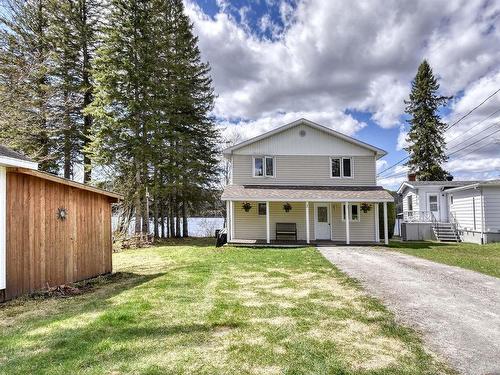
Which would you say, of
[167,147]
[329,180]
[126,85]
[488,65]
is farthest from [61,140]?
[488,65]

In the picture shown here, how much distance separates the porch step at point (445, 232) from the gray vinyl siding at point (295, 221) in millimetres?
5933

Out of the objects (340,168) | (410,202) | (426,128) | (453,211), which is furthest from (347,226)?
(426,128)

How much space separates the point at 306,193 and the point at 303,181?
1617 millimetres

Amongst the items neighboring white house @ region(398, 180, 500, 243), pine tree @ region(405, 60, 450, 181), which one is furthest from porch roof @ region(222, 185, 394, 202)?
pine tree @ region(405, 60, 450, 181)

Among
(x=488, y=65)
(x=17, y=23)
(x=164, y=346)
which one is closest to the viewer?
(x=164, y=346)

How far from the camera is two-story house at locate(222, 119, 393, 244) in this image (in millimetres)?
17750

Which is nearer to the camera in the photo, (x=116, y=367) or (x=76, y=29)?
(x=116, y=367)

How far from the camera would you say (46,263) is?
736 centimetres

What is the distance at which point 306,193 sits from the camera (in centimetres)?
1692

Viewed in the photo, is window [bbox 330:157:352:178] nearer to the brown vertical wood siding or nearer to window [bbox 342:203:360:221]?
window [bbox 342:203:360:221]

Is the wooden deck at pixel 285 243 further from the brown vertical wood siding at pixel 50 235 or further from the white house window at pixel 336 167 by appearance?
the brown vertical wood siding at pixel 50 235

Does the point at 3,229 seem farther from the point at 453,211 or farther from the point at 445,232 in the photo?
the point at 453,211

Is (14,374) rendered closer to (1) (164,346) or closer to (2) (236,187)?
(1) (164,346)

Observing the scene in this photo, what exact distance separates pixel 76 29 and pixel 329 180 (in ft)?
59.0
